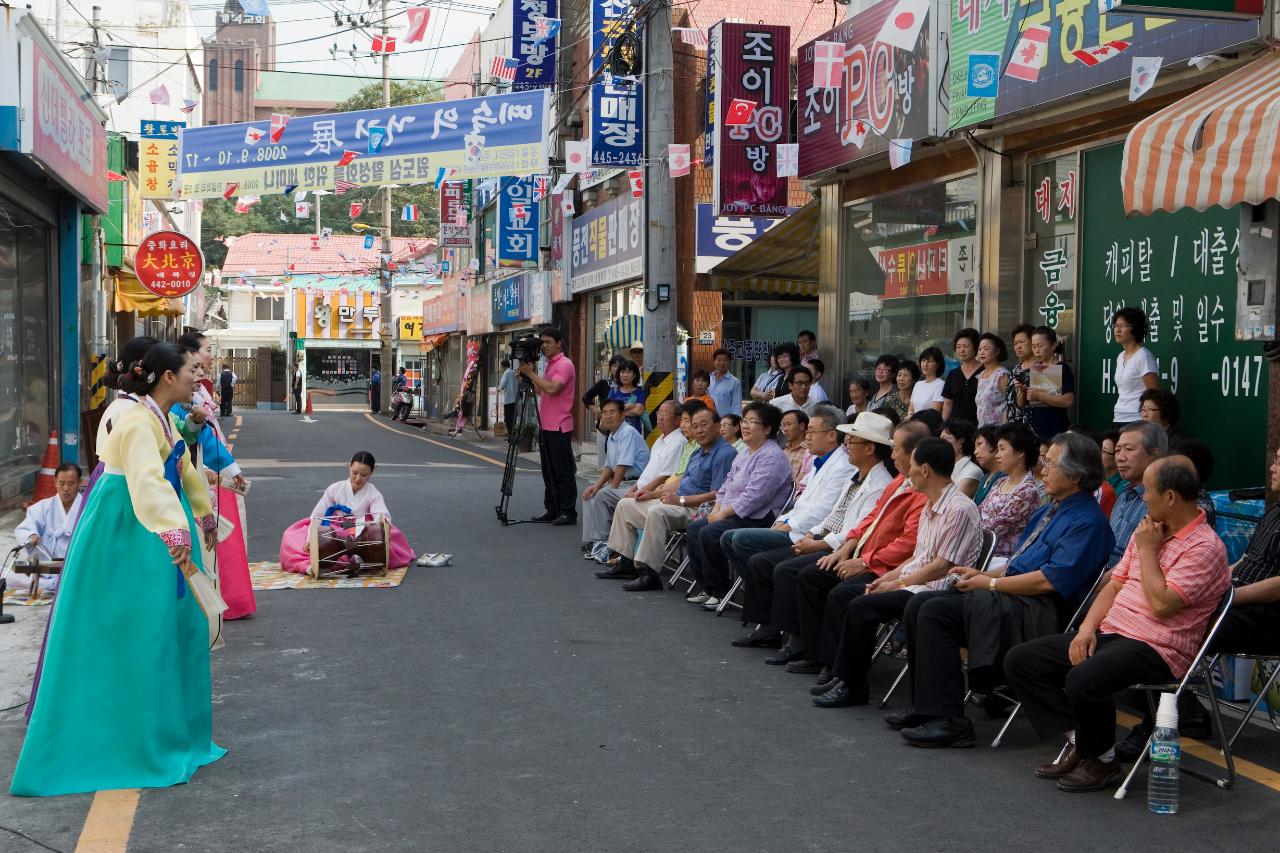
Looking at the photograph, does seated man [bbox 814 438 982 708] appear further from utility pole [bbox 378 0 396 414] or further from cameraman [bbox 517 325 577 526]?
utility pole [bbox 378 0 396 414]

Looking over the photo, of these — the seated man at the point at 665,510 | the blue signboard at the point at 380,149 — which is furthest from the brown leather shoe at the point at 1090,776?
the blue signboard at the point at 380,149

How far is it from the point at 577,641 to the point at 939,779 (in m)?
3.03

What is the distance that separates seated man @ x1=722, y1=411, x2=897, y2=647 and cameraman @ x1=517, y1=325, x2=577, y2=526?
5494mm

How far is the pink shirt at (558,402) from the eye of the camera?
13219 mm

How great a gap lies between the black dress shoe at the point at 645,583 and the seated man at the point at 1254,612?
467 cm

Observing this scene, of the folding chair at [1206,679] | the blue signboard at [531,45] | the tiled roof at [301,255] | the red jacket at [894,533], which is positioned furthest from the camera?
the tiled roof at [301,255]

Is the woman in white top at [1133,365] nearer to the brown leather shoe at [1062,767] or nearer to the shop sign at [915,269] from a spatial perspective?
the shop sign at [915,269]

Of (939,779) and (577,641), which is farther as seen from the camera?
(577,641)

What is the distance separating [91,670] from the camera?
5000mm

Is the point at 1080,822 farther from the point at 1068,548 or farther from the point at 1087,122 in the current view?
the point at 1087,122

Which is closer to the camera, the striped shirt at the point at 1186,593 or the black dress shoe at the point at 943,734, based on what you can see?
the striped shirt at the point at 1186,593

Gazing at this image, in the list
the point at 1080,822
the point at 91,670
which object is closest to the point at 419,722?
the point at 91,670

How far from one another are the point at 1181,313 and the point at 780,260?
25.8 feet

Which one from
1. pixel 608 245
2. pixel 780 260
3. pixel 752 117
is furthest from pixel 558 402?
pixel 608 245
